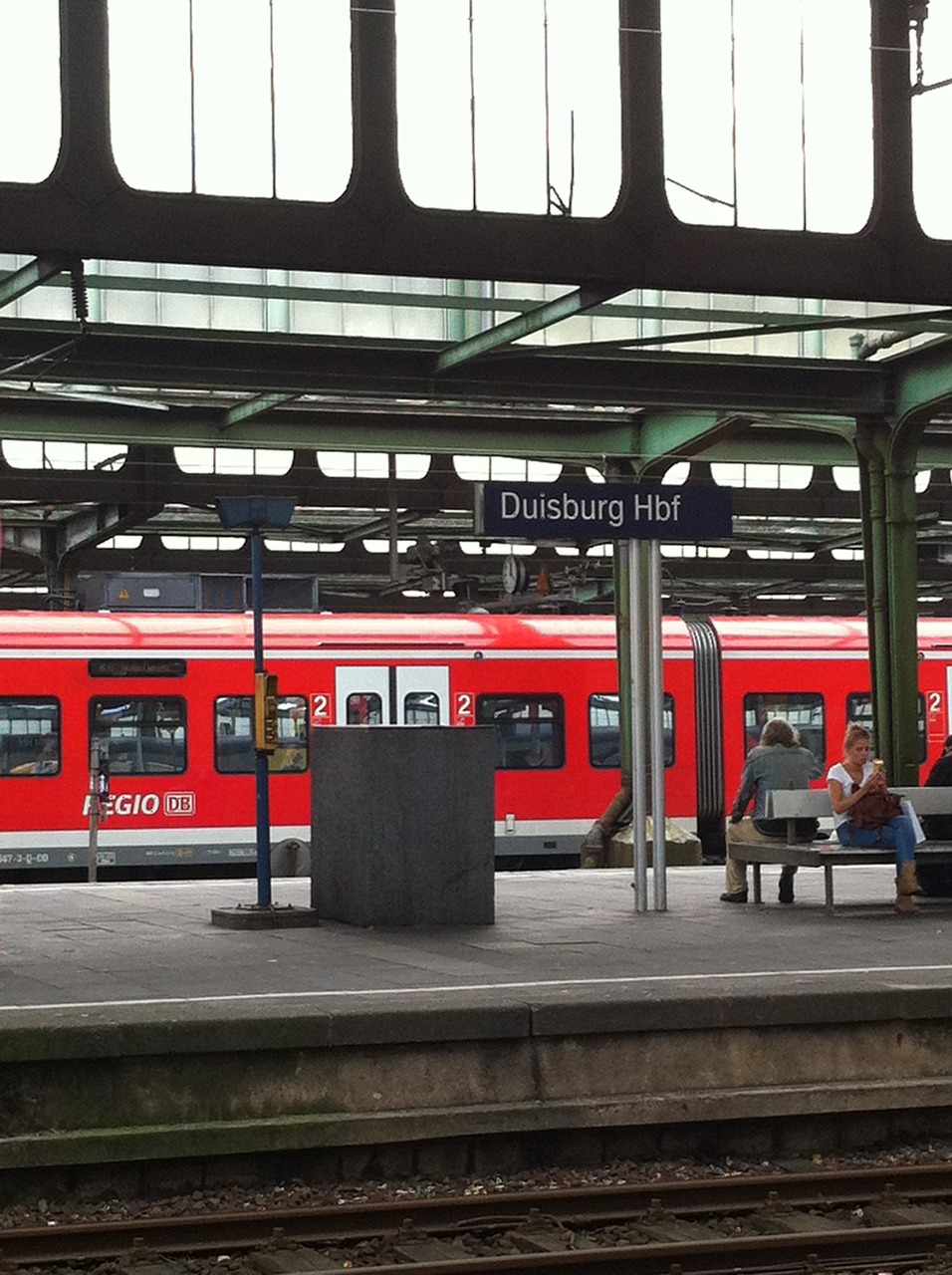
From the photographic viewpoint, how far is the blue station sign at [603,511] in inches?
545

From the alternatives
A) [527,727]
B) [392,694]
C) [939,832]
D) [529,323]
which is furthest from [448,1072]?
[527,727]

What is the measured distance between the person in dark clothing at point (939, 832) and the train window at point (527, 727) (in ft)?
29.1

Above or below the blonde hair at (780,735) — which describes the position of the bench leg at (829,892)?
below

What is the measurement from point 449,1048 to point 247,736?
48.3ft

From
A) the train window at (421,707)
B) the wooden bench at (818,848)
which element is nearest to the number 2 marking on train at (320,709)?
the train window at (421,707)

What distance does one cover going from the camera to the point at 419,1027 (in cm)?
929

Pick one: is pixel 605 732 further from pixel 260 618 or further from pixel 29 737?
pixel 260 618

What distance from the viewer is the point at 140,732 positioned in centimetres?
2331

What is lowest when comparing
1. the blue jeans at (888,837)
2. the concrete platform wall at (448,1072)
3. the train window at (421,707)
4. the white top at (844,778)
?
the concrete platform wall at (448,1072)

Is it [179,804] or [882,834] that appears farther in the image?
[179,804]

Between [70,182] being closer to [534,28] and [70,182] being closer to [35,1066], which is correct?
[534,28]

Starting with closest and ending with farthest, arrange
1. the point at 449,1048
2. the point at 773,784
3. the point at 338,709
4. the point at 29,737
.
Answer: the point at 449,1048 → the point at 773,784 → the point at 29,737 → the point at 338,709

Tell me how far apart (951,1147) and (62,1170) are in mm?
4223

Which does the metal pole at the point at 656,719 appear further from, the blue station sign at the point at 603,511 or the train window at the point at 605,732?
the train window at the point at 605,732
